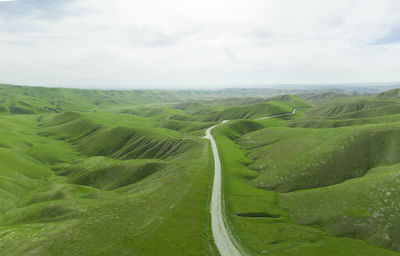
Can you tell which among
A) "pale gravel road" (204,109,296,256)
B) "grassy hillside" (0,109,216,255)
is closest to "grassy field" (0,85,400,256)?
"grassy hillside" (0,109,216,255)

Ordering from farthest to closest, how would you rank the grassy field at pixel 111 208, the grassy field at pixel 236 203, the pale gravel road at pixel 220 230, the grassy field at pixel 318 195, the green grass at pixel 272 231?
the grassy field at pixel 318 195, the grassy field at pixel 236 203, the grassy field at pixel 111 208, the green grass at pixel 272 231, the pale gravel road at pixel 220 230

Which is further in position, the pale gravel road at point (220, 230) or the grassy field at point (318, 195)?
the grassy field at point (318, 195)

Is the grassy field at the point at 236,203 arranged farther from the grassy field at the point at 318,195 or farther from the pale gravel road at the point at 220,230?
the pale gravel road at the point at 220,230

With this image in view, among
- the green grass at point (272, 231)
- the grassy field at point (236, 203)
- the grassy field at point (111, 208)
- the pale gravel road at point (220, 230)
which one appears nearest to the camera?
the pale gravel road at point (220, 230)

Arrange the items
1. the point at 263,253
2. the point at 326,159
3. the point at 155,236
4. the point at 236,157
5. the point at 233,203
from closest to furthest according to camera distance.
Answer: the point at 263,253 → the point at 155,236 → the point at 233,203 → the point at 326,159 → the point at 236,157

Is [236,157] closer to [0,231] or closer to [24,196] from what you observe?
[0,231]

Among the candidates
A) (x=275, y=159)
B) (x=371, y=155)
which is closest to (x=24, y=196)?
(x=275, y=159)

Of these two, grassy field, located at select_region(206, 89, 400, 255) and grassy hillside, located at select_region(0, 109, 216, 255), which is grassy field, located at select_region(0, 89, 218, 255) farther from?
grassy field, located at select_region(206, 89, 400, 255)

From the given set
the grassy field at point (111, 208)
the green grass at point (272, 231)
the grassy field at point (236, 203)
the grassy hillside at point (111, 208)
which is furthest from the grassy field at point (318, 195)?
the grassy field at point (111, 208)

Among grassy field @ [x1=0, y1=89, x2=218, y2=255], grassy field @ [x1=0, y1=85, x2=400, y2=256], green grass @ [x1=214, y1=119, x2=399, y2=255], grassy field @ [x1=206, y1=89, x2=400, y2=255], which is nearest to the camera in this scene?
green grass @ [x1=214, y1=119, x2=399, y2=255]

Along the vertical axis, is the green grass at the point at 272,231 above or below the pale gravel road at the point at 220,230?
below

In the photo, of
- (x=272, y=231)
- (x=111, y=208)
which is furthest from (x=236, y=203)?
(x=111, y=208)
